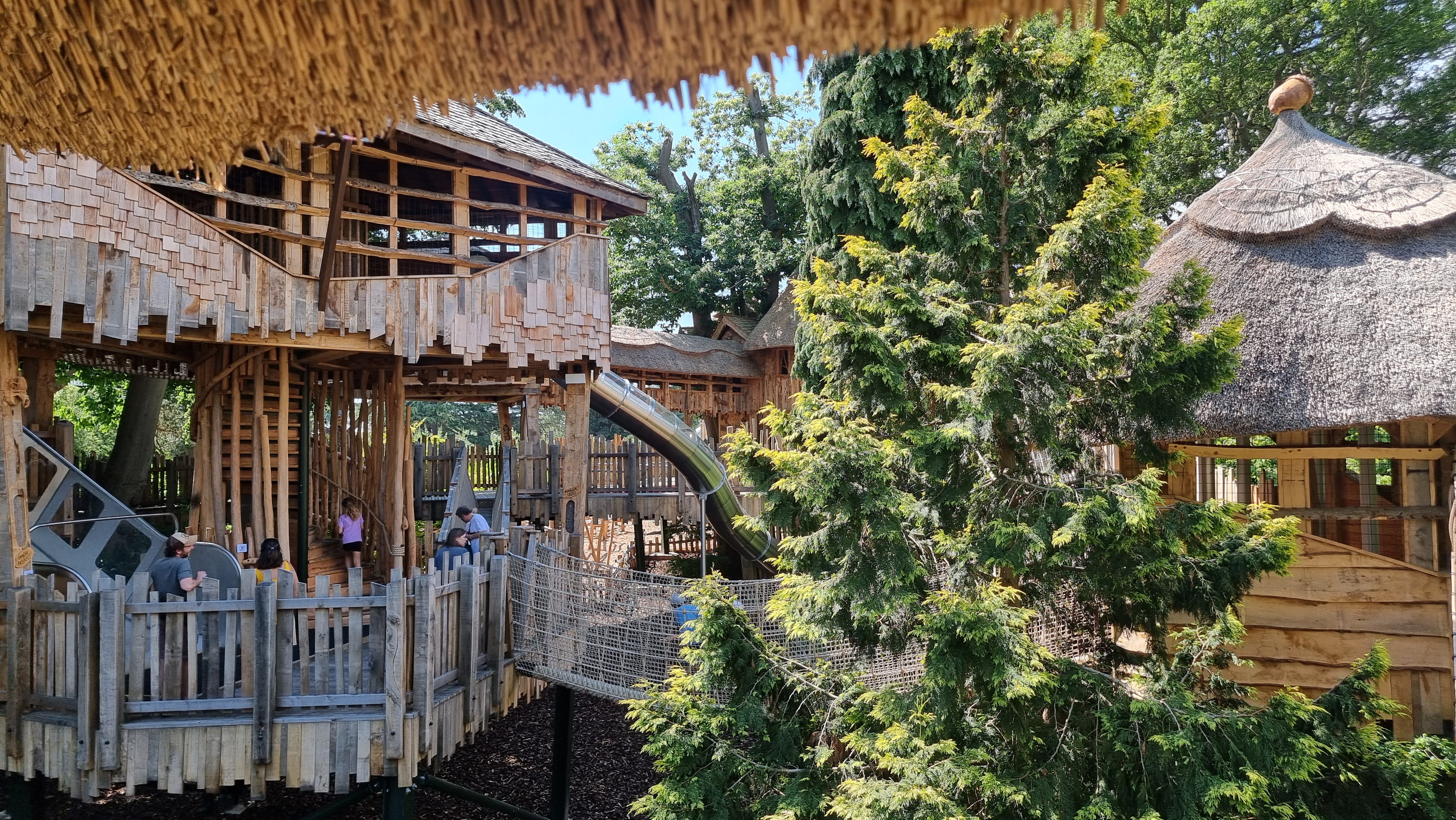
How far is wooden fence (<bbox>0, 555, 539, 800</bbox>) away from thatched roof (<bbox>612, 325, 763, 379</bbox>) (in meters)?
12.5

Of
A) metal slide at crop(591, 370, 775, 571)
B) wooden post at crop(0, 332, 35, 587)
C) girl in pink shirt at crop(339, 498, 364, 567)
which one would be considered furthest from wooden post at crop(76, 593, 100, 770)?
metal slide at crop(591, 370, 775, 571)

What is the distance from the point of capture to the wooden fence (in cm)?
573

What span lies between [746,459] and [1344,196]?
233 inches

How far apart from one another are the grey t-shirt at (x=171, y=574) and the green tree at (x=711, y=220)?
59.2 ft

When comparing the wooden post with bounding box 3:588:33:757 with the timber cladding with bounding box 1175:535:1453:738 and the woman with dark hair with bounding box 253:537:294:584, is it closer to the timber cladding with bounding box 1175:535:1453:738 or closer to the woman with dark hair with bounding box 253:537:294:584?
the woman with dark hair with bounding box 253:537:294:584

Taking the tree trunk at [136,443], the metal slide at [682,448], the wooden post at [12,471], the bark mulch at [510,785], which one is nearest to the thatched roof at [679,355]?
the metal slide at [682,448]

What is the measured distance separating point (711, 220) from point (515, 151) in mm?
15271

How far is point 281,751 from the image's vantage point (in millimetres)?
5852

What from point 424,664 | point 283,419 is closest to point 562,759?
point 424,664

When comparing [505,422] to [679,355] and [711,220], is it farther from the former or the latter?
[711,220]

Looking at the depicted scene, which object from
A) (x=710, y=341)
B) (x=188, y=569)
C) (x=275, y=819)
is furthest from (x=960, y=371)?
(x=710, y=341)

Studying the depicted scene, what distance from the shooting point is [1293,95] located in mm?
8945

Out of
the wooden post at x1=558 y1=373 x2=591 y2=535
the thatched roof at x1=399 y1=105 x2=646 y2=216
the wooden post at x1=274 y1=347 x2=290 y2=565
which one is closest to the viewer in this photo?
the wooden post at x1=274 y1=347 x2=290 y2=565

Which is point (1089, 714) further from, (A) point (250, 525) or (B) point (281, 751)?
(A) point (250, 525)
